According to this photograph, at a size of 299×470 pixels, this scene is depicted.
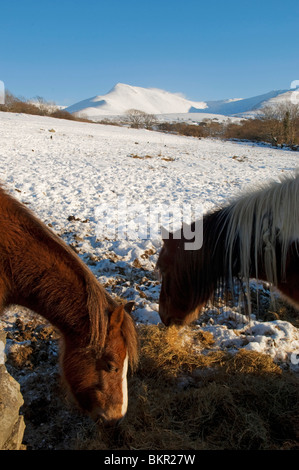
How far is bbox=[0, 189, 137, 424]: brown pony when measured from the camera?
192cm

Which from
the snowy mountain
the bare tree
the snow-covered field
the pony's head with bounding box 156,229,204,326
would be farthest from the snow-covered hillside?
the pony's head with bounding box 156,229,204,326

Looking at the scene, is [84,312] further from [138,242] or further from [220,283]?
[138,242]

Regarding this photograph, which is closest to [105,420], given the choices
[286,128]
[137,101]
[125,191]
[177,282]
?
[177,282]

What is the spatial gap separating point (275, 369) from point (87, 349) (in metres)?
1.98

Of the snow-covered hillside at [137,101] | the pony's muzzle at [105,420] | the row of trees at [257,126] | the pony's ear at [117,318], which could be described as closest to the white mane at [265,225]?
the pony's ear at [117,318]

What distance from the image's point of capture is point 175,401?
2523 mm

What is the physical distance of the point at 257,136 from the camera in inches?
1233

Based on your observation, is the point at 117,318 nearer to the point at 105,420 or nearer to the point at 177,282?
the point at 105,420

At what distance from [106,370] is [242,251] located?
1.29 meters

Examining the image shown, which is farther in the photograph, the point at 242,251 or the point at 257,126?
the point at 257,126

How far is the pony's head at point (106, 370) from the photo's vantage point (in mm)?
1922

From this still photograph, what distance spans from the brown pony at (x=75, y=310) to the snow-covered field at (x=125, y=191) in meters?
0.66
